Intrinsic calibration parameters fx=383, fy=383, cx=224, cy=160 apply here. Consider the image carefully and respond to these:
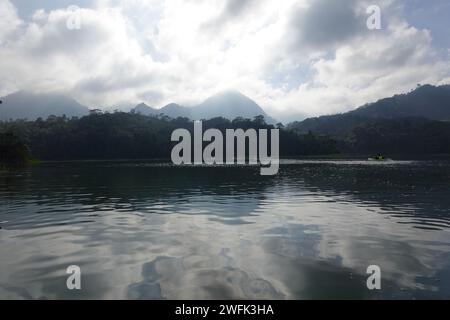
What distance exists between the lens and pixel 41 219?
3072cm

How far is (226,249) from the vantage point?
2052 cm

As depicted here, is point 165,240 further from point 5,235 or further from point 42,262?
point 5,235

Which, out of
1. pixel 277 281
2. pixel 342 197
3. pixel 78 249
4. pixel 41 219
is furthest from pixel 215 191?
pixel 277 281

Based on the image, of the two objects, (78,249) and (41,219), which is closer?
(78,249)

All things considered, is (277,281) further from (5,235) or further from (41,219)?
(41,219)

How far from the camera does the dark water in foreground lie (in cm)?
1477

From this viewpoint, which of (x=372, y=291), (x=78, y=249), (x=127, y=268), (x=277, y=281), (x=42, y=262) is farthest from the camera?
(x=78, y=249)

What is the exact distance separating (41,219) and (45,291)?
58.9 ft

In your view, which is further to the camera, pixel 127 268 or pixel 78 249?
pixel 78 249

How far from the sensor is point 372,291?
564 inches

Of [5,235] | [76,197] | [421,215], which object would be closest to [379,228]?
[421,215]

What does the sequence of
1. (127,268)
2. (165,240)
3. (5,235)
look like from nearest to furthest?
(127,268)
(165,240)
(5,235)

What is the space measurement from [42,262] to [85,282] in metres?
4.41

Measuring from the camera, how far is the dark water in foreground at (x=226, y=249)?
1477cm
